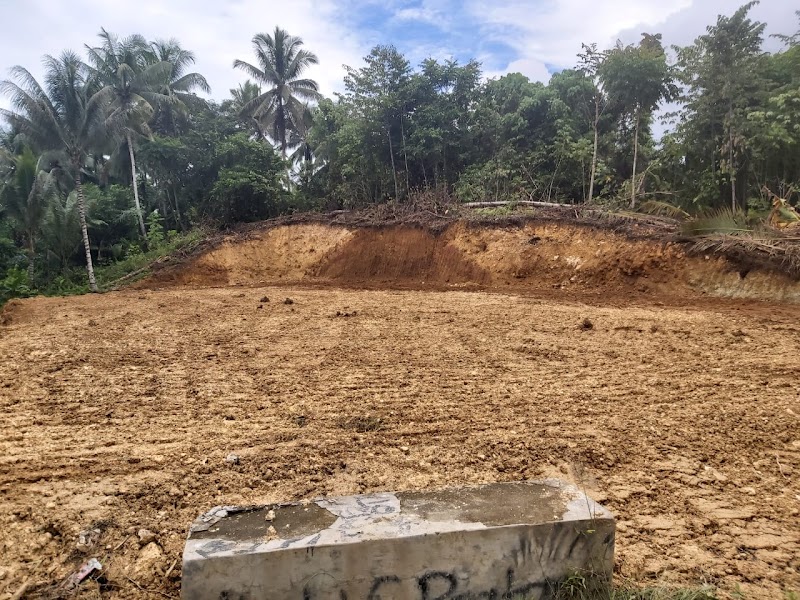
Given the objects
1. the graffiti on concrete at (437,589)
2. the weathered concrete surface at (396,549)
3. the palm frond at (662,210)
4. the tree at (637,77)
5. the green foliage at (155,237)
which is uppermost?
the tree at (637,77)

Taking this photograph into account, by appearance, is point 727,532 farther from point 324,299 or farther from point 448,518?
point 324,299

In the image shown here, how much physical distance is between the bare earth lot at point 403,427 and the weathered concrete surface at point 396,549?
0.58m

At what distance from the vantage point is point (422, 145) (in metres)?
19.5

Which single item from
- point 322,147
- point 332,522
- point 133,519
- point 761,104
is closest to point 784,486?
point 332,522

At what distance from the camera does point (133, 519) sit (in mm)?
3145

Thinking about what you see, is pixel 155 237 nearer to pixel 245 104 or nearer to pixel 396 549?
pixel 245 104

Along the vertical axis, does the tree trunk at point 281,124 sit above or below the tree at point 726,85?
above

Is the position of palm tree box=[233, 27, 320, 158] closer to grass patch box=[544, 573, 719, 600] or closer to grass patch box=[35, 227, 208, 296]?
grass patch box=[35, 227, 208, 296]

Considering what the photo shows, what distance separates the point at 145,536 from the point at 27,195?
21.7 metres

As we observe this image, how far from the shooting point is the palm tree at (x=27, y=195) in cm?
1917

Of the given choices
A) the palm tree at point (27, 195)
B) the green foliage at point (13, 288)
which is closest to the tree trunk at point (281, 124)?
the palm tree at point (27, 195)

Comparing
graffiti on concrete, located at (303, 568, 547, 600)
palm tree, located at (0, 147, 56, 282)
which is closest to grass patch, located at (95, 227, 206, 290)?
palm tree, located at (0, 147, 56, 282)

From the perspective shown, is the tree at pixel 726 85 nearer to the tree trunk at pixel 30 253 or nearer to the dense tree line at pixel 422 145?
the dense tree line at pixel 422 145

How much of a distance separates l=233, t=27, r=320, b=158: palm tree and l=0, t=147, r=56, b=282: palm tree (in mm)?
13430
